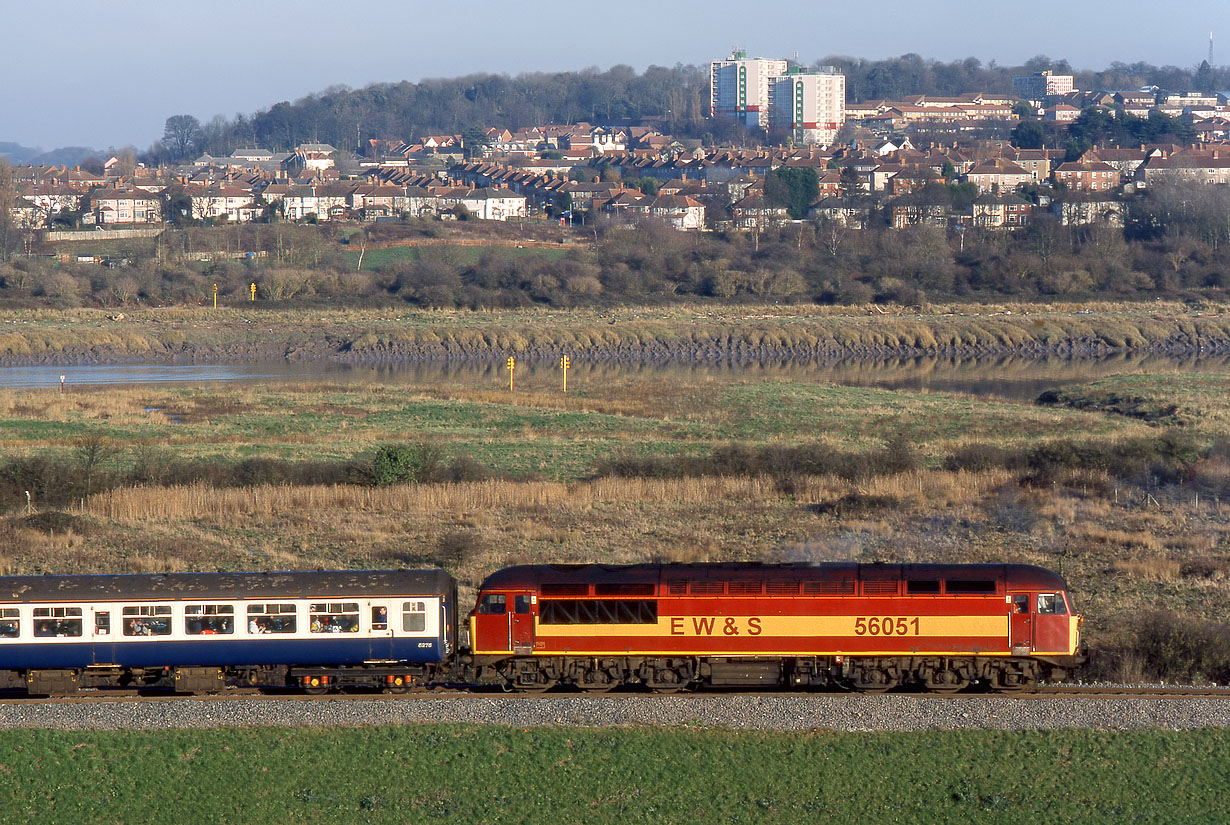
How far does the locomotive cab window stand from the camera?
1841 centimetres

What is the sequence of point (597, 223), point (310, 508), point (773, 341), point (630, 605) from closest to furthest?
point (630, 605)
point (310, 508)
point (773, 341)
point (597, 223)

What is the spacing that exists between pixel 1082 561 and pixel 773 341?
58987 millimetres

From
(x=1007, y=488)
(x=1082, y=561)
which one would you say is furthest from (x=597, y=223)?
(x=1082, y=561)

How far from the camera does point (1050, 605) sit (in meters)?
18.4

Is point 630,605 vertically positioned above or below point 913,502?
above

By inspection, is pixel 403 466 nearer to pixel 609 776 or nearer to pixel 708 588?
pixel 708 588

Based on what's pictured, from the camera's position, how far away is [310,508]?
33.9m

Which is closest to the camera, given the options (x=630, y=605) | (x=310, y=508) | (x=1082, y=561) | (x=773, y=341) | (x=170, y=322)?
(x=630, y=605)

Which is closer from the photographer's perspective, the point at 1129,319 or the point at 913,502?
the point at 913,502

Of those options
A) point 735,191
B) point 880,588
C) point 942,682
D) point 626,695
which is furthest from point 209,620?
point 735,191

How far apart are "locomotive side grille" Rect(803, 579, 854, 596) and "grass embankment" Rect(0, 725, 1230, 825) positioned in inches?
98.4

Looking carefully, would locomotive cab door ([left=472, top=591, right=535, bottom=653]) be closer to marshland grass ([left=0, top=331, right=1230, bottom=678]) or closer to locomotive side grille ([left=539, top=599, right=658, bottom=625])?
locomotive side grille ([left=539, top=599, right=658, bottom=625])

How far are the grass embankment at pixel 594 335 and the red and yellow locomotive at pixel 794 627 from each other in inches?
2558

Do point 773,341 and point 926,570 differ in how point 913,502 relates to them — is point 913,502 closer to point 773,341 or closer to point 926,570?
point 926,570
